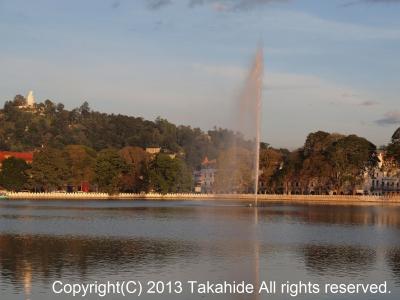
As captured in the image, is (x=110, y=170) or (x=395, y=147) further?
A: (x=110, y=170)

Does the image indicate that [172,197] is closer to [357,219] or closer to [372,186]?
[372,186]

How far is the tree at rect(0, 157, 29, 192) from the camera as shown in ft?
446

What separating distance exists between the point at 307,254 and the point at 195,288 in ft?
38.9

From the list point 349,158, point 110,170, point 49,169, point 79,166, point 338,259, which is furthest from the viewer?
point 79,166

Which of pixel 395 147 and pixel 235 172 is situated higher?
pixel 395 147

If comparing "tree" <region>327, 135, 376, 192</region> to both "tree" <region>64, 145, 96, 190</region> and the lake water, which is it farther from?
the lake water

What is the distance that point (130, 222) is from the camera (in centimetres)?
6159

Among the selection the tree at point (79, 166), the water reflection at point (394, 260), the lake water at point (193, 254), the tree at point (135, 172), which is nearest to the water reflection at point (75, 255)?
the lake water at point (193, 254)

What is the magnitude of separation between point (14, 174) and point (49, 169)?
26.4 feet

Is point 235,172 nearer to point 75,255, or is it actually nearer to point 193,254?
point 193,254

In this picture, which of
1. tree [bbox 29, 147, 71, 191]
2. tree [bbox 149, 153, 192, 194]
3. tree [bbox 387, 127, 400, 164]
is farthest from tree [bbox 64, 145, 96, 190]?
tree [bbox 387, 127, 400, 164]

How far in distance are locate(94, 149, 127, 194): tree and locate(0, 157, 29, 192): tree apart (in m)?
14.7

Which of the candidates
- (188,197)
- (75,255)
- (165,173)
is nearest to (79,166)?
(165,173)

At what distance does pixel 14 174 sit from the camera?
136 m
